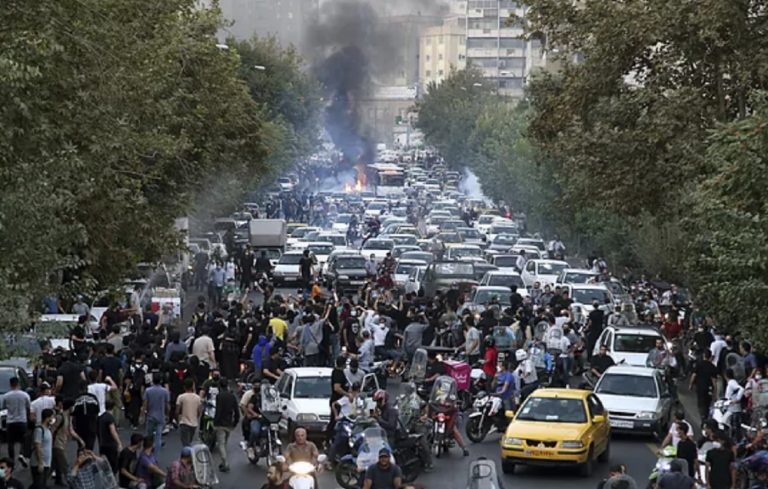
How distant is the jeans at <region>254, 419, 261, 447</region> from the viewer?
2734 cm

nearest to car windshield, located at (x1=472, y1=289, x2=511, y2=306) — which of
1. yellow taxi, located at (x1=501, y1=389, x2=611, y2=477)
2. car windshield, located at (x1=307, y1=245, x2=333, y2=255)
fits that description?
yellow taxi, located at (x1=501, y1=389, x2=611, y2=477)

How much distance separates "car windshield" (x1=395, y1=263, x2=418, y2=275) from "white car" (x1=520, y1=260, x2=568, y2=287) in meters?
3.32

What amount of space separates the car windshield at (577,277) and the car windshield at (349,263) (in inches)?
332

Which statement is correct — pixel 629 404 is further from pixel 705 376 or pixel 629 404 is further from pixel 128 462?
pixel 128 462

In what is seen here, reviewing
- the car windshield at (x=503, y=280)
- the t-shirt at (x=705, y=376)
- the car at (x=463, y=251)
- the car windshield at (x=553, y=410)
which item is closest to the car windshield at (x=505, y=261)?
the car at (x=463, y=251)

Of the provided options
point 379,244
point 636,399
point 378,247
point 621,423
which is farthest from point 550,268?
point 621,423

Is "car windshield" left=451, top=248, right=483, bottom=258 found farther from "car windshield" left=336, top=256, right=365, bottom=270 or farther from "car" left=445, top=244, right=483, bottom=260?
"car windshield" left=336, top=256, right=365, bottom=270

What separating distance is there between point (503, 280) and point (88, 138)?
83.8 feet

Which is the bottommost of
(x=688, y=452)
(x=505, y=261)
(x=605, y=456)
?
(x=505, y=261)

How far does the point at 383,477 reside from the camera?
20672 millimetres

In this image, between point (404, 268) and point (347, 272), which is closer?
point (404, 268)

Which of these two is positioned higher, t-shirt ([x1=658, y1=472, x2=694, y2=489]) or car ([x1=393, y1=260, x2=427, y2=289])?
t-shirt ([x1=658, y1=472, x2=694, y2=489])

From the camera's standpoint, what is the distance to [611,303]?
4575 cm

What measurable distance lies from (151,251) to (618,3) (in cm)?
1100
